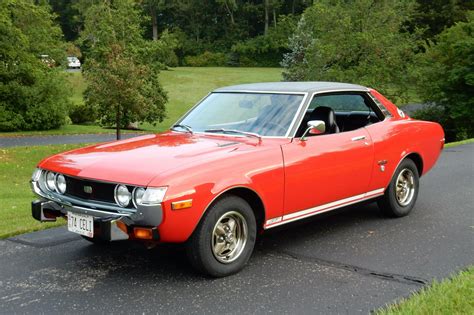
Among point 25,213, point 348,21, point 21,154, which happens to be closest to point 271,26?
point 348,21

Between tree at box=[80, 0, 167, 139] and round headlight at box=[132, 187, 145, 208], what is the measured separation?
15.3m

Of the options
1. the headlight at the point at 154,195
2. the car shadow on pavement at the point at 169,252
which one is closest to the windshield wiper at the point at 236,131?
Result: the car shadow on pavement at the point at 169,252

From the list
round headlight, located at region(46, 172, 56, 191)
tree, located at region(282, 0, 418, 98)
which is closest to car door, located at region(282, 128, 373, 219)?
round headlight, located at region(46, 172, 56, 191)

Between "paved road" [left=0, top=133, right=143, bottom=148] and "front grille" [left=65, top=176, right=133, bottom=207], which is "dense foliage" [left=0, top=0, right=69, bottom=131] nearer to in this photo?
"paved road" [left=0, top=133, right=143, bottom=148]

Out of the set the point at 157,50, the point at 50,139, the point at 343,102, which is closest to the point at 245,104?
the point at 343,102

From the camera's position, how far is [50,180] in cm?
478

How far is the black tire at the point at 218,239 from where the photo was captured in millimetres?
4230

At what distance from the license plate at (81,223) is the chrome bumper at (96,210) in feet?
0.11

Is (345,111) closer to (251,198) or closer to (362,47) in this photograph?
(251,198)

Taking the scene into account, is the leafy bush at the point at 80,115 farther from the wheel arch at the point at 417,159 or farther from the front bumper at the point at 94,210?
the front bumper at the point at 94,210

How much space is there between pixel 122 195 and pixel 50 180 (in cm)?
99

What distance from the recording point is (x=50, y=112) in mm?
26578

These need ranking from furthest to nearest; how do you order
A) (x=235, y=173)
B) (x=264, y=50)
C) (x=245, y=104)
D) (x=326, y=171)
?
(x=264, y=50) < (x=245, y=104) < (x=326, y=171) < (x=235, y=173)

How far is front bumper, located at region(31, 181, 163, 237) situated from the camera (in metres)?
3.97
